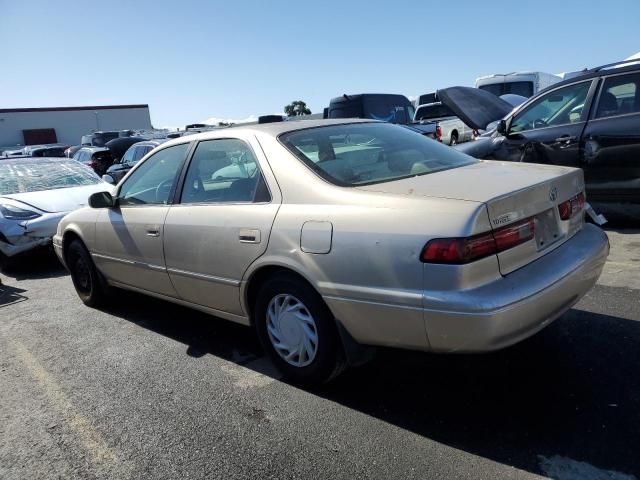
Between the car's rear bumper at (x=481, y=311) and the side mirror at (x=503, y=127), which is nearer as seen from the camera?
the car's rear bumper at (x=481, y=311)

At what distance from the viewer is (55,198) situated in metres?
7.66

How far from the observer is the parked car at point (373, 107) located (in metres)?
12.7

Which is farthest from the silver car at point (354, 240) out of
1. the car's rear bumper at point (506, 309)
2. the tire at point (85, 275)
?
the tire at point (85, 275)

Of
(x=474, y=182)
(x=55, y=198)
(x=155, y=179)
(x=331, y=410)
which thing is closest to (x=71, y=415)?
(x=331, y=410)

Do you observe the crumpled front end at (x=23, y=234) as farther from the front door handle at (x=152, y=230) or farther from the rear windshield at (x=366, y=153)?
the rear windshield at (x=366, y=153)

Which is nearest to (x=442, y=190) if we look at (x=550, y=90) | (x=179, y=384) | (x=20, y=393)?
(x=179, y=384)

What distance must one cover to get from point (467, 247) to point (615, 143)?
4.36 metres

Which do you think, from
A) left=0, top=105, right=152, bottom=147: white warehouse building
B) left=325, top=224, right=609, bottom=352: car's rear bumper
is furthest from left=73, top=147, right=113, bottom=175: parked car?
left=0, top=105, right=152, bottom=147: white warehouse building

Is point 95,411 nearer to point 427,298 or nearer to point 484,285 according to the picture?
point 427,298

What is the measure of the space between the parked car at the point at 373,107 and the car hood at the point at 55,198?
21.7 ft

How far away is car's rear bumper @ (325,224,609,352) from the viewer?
95.8 inches

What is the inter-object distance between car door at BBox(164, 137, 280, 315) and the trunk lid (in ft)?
2.50

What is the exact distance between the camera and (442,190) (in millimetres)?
2783

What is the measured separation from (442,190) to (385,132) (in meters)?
1.25
